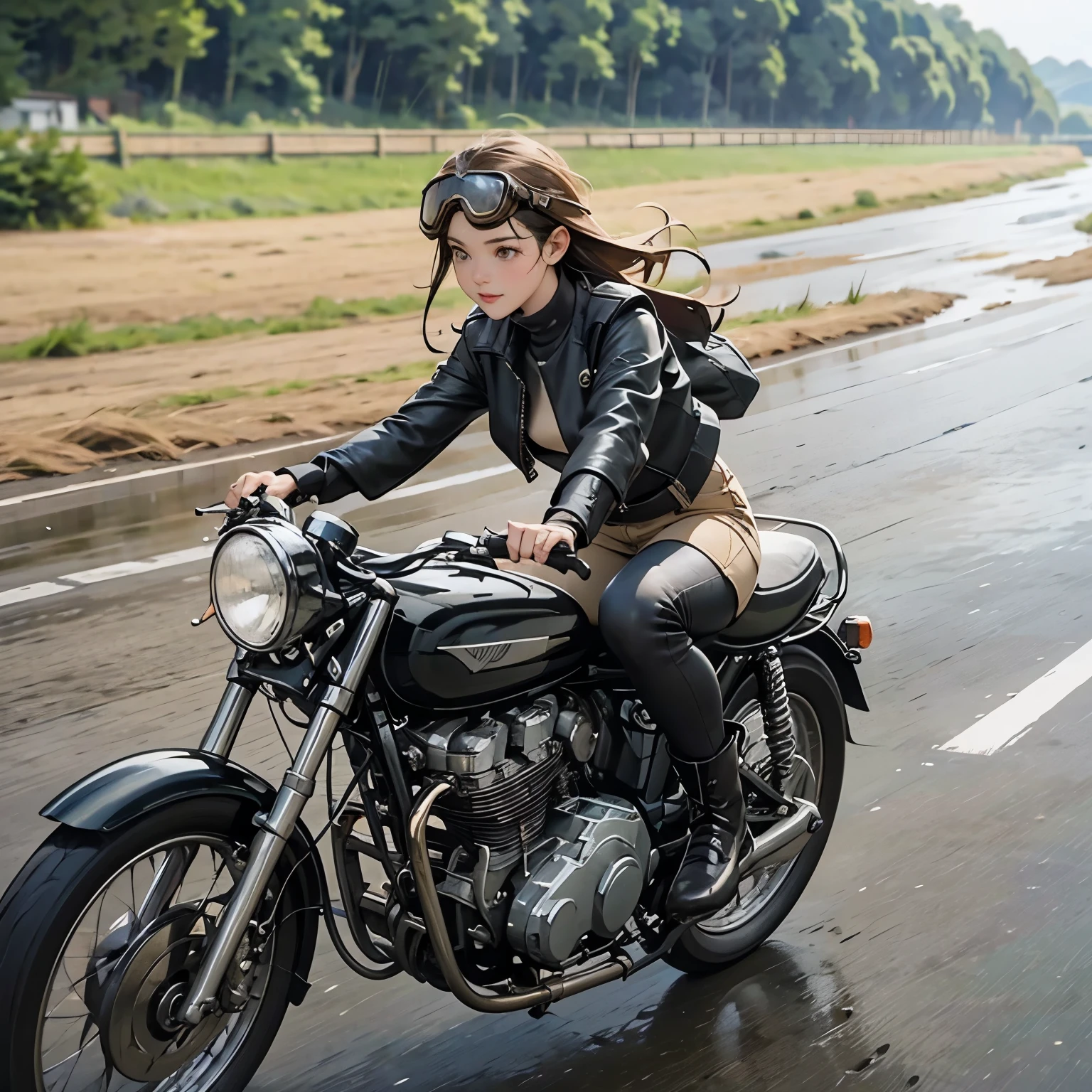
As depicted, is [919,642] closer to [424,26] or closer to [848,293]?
[848,293]

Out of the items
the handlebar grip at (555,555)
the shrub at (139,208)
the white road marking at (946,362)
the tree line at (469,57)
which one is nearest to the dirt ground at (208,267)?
the shrub at (139,208)

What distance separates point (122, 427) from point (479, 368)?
8917 millimetres

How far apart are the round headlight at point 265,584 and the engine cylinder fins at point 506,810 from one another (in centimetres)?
52

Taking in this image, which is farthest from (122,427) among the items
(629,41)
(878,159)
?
(878,159)

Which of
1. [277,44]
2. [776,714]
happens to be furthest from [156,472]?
[277,44]

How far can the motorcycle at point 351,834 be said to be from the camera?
2840 mm

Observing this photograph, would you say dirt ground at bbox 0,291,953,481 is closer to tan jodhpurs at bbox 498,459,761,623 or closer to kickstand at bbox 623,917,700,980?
tan jodhpurs at bbox 498,459,761,623

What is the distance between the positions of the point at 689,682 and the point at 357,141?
21832 millimetres

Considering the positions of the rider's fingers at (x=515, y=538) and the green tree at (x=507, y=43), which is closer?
the rider's fingers at (x=515, y=538)

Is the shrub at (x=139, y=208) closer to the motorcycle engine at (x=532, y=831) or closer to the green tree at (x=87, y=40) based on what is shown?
the green tree at (x=87, y=40)

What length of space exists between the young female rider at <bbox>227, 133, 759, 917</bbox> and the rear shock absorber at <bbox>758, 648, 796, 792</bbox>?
12.0 inches

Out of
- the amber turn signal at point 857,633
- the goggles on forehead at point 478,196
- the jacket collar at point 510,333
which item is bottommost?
the amber turn signal at point 857,633

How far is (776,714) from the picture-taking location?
3885 millimetres

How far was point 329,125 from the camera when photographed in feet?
77.2
